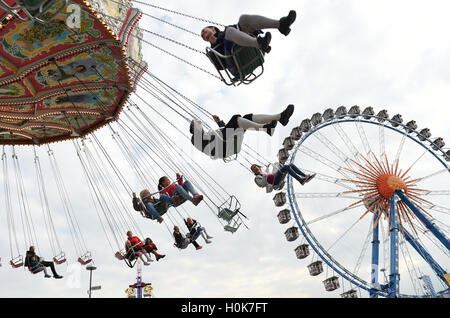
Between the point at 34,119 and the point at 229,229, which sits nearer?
the point at 229,229

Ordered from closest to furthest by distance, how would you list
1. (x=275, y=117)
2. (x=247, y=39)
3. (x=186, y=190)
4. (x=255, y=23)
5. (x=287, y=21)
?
1. (x=287, y=21)
2. (x=247, y=39)
3. (x=255, y=23)
4. (x=275, y=117)
5. (x=186, y=190)

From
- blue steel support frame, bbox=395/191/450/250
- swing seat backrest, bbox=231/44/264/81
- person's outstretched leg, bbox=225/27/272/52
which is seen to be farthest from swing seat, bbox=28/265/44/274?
blue steel support frame, bbox=395/191/450/250

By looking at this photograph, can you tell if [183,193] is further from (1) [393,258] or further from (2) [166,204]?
(1) [393,258]

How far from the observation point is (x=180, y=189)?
939cm

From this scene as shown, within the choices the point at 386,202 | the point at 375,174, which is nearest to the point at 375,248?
the point at 386,202

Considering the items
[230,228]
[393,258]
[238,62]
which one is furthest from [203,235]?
[393,258]

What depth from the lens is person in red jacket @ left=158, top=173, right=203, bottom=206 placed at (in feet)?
30.7

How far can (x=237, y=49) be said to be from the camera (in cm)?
779

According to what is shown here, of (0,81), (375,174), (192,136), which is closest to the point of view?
(192,136)

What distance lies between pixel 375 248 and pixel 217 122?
11.9 m

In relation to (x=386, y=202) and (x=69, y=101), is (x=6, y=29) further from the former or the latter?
(x=386, y=202)

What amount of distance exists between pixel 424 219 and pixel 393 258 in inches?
110

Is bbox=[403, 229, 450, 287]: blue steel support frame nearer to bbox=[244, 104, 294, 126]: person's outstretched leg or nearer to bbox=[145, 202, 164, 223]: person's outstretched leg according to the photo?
bbox=[244, 104, 294, 126]: person's outstretched leg
